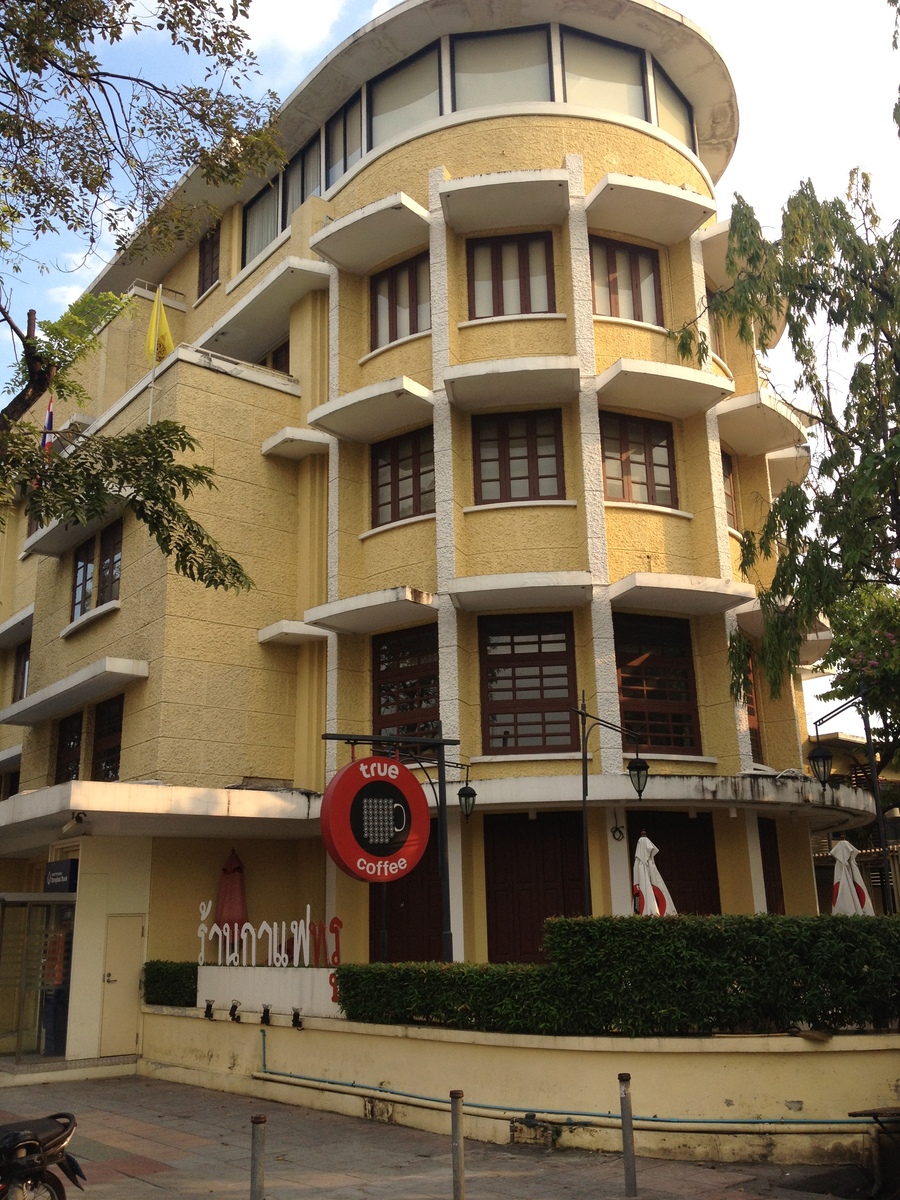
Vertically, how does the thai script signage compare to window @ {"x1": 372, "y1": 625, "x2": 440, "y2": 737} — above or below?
below

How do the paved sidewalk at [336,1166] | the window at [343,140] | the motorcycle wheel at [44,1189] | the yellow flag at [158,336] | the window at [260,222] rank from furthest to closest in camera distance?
1. the window at [260,222]
2. the yellow flag at [158,336]
3. the window at [343,140]
4. the paved sidewalk at [336,1166]
5. the motorcycle wheel at [44,1189]

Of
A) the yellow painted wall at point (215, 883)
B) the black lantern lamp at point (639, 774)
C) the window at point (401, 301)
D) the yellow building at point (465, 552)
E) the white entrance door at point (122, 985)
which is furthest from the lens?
the window at point (401, 301)

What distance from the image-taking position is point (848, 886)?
14.1m

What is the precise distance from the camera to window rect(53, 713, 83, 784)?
72.2 feet

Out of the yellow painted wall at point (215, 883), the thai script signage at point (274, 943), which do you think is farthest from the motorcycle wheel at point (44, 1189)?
the yellow painted wall at point (215, 883)

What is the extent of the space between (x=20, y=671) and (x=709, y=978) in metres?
23.3

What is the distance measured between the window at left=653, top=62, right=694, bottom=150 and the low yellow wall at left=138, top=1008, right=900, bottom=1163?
661 inches

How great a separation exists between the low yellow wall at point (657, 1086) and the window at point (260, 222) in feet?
57.0

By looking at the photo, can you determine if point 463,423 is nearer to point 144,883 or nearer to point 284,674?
point 284,674

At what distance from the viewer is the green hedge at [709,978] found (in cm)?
1077

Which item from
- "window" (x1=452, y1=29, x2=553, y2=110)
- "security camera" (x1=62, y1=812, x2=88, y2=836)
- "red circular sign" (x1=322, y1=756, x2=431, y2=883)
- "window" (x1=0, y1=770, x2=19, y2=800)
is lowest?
"red circular sign" (x1=322, y1=756, x2=431, y2=883)

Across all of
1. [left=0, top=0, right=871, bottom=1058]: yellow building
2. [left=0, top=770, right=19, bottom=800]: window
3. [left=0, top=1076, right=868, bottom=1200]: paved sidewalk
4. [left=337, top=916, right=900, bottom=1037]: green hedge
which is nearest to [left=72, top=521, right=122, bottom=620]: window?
[left=0, top=0, right=871, bottom=1058]: yellow building

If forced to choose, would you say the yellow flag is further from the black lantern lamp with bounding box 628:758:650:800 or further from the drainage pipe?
the drainage pipe

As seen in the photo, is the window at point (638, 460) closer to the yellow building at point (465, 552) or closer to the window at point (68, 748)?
the yellow building at point (465, 552)
